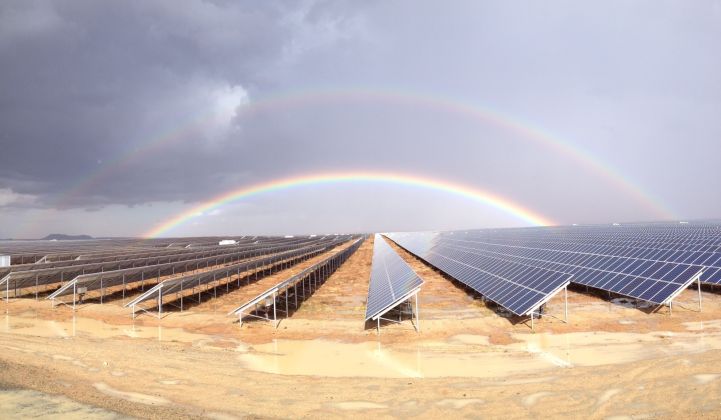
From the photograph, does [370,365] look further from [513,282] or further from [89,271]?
[89,271]

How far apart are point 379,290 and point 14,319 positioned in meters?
20.8

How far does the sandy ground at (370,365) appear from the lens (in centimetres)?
932

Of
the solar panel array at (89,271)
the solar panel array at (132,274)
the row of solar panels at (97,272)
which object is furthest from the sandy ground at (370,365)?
the solar panel array at (89,271)

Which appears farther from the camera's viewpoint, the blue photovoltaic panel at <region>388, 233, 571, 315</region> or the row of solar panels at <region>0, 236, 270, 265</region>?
the row of solar panels at <region>0, 236, 270, 265</region>

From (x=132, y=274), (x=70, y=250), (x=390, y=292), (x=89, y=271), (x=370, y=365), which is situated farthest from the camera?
(x=70, y=250)

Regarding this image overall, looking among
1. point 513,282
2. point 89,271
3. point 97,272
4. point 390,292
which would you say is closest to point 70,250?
point 89,271

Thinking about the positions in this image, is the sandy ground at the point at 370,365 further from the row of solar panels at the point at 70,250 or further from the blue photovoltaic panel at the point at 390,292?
the row of solar panels at the point at 70,250

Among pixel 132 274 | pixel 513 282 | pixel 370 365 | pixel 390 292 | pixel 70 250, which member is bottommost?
pixel 370 365

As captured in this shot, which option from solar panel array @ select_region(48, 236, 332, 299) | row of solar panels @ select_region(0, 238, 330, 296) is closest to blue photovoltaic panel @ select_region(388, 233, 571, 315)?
solar panel array @ select_region(48, 236, 332, 299)

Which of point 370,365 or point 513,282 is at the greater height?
point 513,282

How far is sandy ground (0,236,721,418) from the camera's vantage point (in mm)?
9320

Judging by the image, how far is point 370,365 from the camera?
13516 millimetres

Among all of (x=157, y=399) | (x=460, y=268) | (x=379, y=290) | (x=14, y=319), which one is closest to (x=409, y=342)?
(x=379, y=290)

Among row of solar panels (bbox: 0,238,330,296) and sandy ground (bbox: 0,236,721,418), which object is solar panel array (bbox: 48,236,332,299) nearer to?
row of solar panels (bbox: 0,238,330,296)
